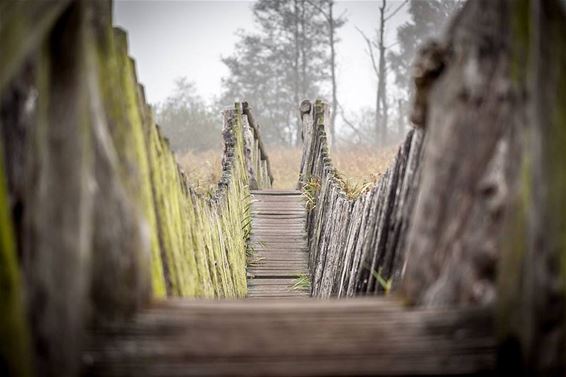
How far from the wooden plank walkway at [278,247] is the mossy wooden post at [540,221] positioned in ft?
13.5

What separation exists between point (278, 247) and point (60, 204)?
16.9 ft

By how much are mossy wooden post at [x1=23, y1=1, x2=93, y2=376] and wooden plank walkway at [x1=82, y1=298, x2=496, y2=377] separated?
0.32 feet

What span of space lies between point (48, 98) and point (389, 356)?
3.25ft

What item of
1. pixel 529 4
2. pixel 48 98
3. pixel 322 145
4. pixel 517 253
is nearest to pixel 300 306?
pixel 517 253

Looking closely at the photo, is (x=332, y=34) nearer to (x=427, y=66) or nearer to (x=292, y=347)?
(x=427, y=66)

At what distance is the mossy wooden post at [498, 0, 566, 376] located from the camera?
1090 millimetres

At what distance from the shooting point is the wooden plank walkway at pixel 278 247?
5352 mm

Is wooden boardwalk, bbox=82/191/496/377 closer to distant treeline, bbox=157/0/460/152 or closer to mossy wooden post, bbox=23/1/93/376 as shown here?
mossy wooden post, bbox=23/1/93/376

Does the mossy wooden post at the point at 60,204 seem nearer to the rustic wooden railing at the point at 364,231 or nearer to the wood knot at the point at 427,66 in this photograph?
the wood knot at the point at 427,66

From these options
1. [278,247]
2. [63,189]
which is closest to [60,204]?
[63,189]

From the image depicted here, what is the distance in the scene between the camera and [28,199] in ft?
3.76

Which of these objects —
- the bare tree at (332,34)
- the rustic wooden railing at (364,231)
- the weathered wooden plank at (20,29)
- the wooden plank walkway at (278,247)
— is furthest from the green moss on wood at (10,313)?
the bare tree at (332,34)

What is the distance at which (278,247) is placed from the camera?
244 inches

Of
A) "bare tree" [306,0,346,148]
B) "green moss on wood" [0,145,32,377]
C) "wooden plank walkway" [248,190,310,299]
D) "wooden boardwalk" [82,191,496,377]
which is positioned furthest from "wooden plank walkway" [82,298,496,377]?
"bare tree" [306,0,346,148]
